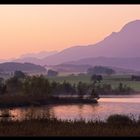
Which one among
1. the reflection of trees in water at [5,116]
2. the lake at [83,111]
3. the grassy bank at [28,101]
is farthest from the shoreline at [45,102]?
the reflection of trees in water at [5,116]

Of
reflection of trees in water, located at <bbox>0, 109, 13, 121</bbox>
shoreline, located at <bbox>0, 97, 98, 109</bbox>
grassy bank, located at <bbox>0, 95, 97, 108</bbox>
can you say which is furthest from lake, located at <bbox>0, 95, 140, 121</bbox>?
grassy bank, located at <bbox>0, 95, 97, 108</bbox>

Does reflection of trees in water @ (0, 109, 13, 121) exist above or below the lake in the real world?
above

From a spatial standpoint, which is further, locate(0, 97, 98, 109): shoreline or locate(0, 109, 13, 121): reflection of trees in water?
locate(0, 97, 98, 109): shoreline

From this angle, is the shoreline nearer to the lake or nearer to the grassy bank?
the grassy bank

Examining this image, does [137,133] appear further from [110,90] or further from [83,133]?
[110,90]

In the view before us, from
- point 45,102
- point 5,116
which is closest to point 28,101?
point 45,102

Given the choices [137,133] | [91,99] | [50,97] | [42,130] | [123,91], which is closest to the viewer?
[137,133]

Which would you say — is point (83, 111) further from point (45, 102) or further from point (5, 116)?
point (5, 116)

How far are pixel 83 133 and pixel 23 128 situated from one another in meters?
1.55

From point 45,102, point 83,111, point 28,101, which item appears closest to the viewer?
point 83,111
